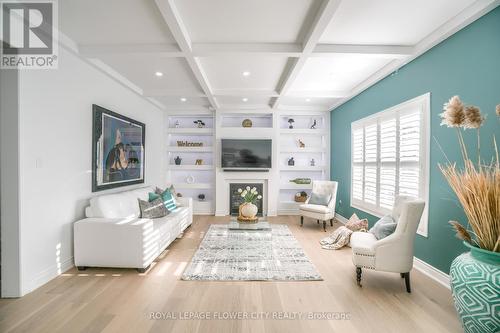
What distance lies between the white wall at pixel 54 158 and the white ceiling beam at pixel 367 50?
309 cm

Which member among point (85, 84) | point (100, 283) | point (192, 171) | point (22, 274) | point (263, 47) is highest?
point (263, 47)

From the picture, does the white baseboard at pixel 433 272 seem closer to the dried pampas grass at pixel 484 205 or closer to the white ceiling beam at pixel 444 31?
the dried pampas grass at pixel 484 205

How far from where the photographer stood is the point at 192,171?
6641 mm

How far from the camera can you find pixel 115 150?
4.01 metres

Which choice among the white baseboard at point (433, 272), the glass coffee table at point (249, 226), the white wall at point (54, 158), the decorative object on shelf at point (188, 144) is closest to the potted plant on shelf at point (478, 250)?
the white baseboard at point (433, 272)

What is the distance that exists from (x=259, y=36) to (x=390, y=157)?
8.69 feet

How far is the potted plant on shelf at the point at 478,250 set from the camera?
1.50 m

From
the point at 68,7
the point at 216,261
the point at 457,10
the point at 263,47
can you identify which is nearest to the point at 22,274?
the point at 216,261

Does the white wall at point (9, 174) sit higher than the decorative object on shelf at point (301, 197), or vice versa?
the white wall at point (9, 174)

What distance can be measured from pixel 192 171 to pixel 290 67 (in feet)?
13.2

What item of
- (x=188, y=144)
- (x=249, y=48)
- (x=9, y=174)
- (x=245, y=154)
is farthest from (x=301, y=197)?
(x=9, y=174)

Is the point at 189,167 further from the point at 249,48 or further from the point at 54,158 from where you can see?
the point at 249,48

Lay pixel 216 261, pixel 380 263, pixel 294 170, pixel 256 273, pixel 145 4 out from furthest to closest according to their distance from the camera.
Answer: pixel 294 170 → pixel 216 261 → pixel 256 273 → pixel 380 263 → pixel 145 4

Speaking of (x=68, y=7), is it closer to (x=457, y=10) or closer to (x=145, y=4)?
(x=145, y=4)
